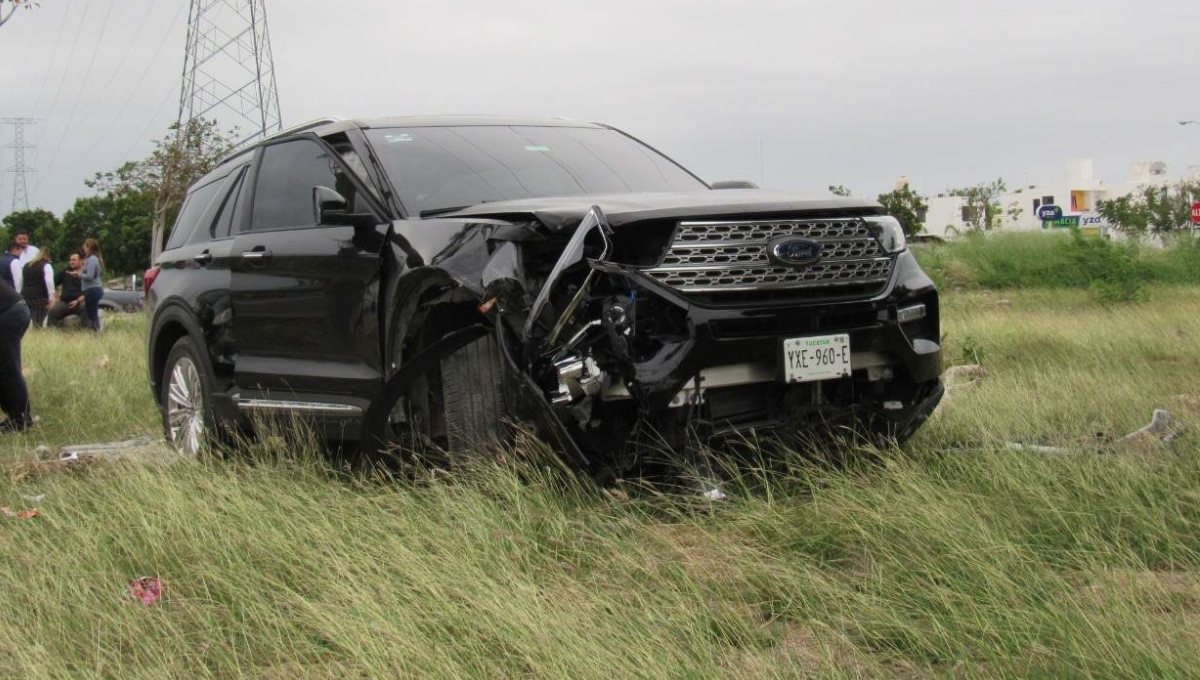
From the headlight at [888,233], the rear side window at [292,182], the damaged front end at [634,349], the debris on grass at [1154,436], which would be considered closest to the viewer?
the damaged front end at [634,349]

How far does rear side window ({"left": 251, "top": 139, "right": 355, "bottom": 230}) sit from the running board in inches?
33.0

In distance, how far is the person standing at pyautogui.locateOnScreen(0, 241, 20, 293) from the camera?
1439cm

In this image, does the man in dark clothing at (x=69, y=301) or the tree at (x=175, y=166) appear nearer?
the man in dark clothing at (x=69, y=301)

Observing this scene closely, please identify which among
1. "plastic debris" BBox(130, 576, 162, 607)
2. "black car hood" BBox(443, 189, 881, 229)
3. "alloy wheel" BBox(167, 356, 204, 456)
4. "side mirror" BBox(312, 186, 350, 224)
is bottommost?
"plastic debris" BBox(130, 576, 162, 607)

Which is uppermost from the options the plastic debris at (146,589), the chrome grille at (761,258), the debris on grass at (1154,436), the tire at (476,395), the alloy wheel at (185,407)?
the chrome grille at (761,258)

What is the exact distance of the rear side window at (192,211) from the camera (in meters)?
7.18

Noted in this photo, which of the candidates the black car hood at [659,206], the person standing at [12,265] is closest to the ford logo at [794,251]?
the black car hood at [659,206]

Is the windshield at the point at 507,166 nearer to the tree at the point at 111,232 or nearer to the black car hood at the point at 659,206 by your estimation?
the black car hood at the point at 659,206

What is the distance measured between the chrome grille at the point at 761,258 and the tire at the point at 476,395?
0.78m

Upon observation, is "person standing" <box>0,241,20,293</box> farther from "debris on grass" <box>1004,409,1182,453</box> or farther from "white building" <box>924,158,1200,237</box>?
"white building" <box>924,158,1200,237</box>

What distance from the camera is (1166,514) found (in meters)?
4.07

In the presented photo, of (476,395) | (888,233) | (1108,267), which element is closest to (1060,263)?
(1108,267)

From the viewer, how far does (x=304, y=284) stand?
5562 millimetres

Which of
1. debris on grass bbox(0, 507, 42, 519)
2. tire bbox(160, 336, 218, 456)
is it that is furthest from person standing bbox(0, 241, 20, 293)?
debris on grass bbox(0, 507, 42, 519)
